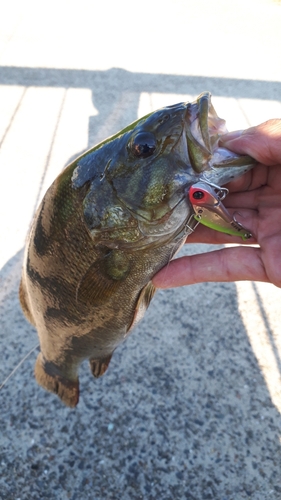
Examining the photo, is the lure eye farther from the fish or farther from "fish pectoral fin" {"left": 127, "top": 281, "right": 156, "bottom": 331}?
"fish pectoral fin" {"left": 127, "top": 281, "right": 156, "bottom": 331}

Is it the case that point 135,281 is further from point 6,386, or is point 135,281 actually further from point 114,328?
point 6,386

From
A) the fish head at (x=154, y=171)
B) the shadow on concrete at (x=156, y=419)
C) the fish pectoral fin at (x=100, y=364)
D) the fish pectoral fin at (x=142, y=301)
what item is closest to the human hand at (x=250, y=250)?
the fish pectoral fin at (x=142, y=301)

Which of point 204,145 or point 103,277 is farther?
point 103,277

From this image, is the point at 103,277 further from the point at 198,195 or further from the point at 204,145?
the point at 204,145

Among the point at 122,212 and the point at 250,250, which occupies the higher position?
the point at 122,212

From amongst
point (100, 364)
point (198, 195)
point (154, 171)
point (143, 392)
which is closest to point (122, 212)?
point (154, 171)

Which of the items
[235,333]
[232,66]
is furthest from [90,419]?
[232,66]

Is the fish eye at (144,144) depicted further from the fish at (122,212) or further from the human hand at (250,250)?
the human hand at (250,250)
